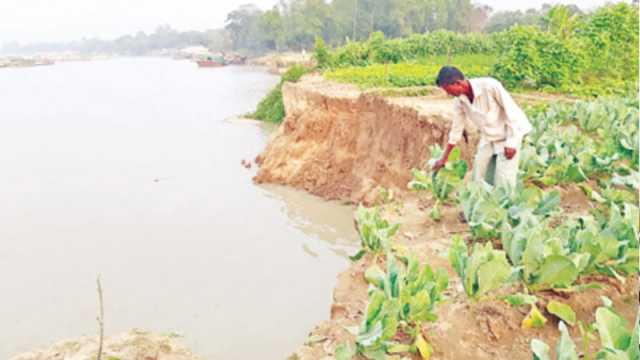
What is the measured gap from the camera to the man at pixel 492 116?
477 centimetres

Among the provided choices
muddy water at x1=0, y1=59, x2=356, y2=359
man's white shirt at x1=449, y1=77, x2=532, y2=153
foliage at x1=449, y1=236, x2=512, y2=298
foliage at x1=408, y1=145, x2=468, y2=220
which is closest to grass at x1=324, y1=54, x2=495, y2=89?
muddy water at x1=0, y1=59, x2=356, y2=359

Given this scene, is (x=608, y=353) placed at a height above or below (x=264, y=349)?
above

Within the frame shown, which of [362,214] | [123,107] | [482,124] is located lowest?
[123,107]

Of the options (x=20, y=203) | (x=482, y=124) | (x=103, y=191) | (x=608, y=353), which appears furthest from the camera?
(x=103, y=191)

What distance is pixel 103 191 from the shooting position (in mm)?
14820

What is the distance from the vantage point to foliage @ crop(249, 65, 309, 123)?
24344 millimetres

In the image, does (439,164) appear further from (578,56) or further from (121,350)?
(578,56)

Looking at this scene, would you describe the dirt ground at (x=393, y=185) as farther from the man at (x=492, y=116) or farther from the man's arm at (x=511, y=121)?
the man's arm at (x=511, y=121)

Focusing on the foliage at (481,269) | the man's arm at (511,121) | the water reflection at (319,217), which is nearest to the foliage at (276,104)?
the water reflection at (319,217)

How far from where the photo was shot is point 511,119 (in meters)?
4.95

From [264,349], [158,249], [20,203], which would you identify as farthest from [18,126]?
[264,349]

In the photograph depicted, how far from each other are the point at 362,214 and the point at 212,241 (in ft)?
20.0

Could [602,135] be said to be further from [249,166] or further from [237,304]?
[249,166]

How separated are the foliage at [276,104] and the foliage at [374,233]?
19.1 m
